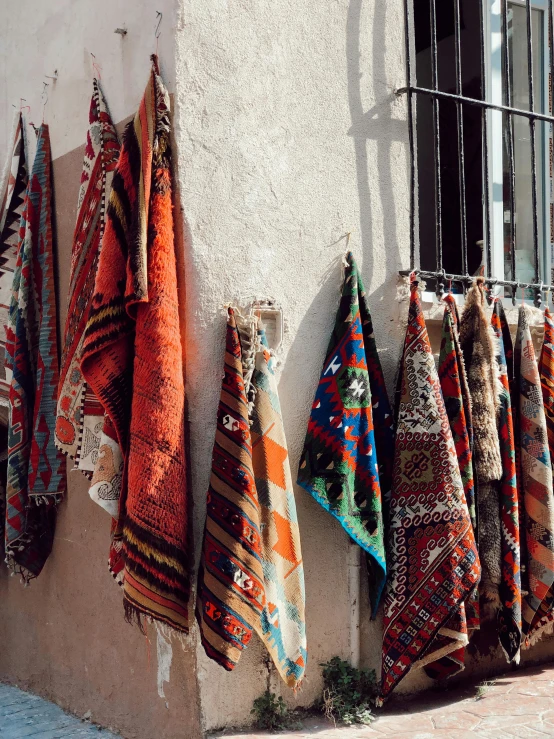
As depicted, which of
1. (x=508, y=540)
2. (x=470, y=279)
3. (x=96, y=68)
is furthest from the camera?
(x=470, y=279)

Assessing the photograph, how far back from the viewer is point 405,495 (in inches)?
136

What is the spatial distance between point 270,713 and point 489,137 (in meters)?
3.18

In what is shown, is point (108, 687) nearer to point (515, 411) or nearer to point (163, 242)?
point (163, 242)

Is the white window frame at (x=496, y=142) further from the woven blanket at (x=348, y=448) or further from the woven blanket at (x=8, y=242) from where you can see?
the woven blanket at (x=8, y=242)

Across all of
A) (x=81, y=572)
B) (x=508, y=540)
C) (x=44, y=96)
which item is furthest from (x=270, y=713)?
(x=44, y=96)

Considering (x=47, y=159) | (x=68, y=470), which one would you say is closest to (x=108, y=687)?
(x=68, y=470)

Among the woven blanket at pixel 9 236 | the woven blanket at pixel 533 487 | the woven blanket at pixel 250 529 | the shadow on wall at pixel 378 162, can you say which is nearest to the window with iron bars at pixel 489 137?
the shadow on wall at pixel 378 162

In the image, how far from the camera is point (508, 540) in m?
3.72

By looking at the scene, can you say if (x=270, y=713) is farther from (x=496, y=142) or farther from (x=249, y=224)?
(x=496, y=142)

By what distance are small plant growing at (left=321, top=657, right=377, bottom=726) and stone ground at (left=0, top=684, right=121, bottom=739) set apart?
970 mm

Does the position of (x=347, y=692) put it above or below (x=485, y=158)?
below

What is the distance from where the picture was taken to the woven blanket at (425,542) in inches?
132

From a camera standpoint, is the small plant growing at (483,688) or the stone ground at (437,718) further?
the small plant growing at (483,688)

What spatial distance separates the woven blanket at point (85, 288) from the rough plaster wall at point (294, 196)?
52cm
